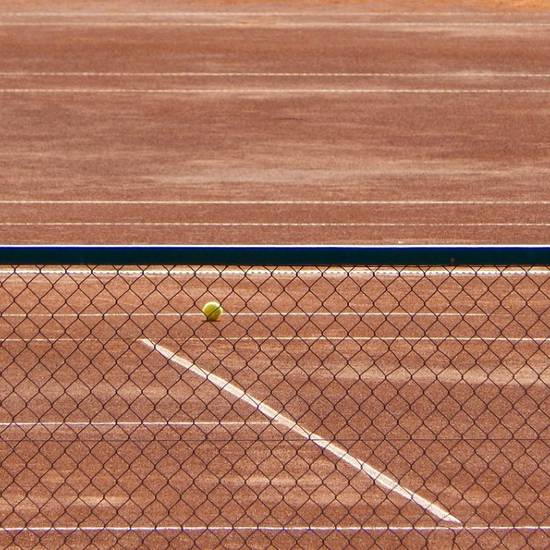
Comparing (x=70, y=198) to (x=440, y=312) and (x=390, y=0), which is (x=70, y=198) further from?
(x=390, y=0)

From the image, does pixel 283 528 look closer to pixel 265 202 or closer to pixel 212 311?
pixel 212 311

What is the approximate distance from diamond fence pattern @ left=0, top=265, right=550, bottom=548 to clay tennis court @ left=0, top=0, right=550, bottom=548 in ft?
0.12

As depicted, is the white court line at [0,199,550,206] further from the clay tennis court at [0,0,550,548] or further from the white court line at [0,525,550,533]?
the white court line at [0,525,550,533]

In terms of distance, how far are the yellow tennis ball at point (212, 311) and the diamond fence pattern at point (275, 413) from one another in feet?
0.43

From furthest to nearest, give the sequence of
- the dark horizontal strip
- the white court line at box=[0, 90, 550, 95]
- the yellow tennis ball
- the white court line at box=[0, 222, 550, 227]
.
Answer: the white court line at box=[0, 90, 550, 95], the white court line at box=[0, 222, 550, 227], the yellow tennis ball, the dark horizontal strip

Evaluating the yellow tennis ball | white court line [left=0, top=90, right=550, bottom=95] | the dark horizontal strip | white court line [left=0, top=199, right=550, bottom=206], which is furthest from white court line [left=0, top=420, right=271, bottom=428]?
white court line [left=0, top=90, right=550, bottom=95]

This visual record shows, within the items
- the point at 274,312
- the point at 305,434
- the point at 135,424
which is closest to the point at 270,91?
the point at 274,312

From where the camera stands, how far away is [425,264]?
9055mm

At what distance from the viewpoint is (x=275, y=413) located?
52.6 ft

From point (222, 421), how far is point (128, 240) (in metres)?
9.54

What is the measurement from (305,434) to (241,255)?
21.7 ft

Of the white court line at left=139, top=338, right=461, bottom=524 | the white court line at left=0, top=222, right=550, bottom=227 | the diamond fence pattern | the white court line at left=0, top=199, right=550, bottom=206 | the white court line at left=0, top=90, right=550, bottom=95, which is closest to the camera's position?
the diamond fence pattern

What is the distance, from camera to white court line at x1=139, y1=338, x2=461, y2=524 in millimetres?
13367

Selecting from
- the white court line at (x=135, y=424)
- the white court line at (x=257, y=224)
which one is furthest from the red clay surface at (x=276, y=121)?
the white court line at (x=135, y=424)
